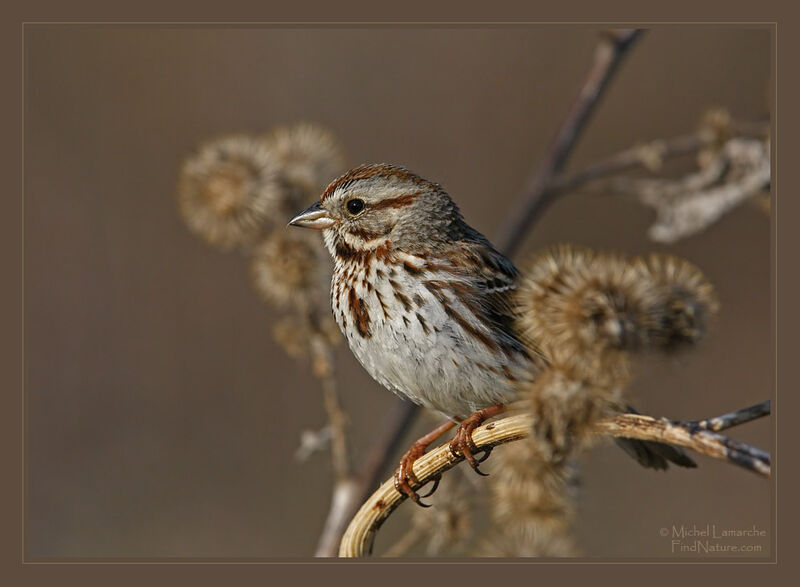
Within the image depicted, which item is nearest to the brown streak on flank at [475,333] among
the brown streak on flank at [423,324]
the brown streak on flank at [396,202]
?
the brown streak on flank at [423,324]

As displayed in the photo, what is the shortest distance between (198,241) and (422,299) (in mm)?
3949

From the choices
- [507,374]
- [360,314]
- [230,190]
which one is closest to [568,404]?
[507,374]

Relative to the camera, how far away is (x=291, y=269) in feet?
14.8

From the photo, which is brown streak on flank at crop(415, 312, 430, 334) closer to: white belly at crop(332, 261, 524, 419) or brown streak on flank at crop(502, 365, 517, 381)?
white belly at crop(332, 261, 524, 419)

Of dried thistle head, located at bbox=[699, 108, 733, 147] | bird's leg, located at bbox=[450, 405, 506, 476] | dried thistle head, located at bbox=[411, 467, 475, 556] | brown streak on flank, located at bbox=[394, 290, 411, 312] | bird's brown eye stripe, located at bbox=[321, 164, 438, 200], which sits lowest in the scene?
dried thistle head, located at bbox=[411, 467, 475, 556]

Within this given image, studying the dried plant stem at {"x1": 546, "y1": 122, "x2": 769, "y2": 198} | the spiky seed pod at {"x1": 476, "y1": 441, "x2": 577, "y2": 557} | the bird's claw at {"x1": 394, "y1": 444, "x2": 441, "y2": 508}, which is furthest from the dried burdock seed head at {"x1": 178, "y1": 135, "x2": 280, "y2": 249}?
the spiky seed pod at {"x1": 476, "y1": 441, "x2": 577, "y2": 557}

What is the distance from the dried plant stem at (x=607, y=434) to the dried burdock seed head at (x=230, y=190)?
1.86 meters

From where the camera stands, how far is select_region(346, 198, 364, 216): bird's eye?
13.7ft

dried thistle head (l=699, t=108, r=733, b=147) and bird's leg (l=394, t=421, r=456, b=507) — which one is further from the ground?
dried thistle head (l=699, t=108, r=733, b=147)

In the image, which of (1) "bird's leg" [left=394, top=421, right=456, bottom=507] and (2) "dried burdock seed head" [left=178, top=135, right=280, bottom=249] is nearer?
(1) "bird's leg" [left=394, top=421, right=456, bottom=507]

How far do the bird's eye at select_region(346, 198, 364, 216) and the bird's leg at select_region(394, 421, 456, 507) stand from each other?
3.22 feet

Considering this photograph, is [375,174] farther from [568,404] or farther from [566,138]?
[568,404]

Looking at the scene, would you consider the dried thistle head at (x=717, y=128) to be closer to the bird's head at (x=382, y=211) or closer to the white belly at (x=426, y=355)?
the bird's head at (x=382, y=211)

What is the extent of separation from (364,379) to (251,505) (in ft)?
4.39
